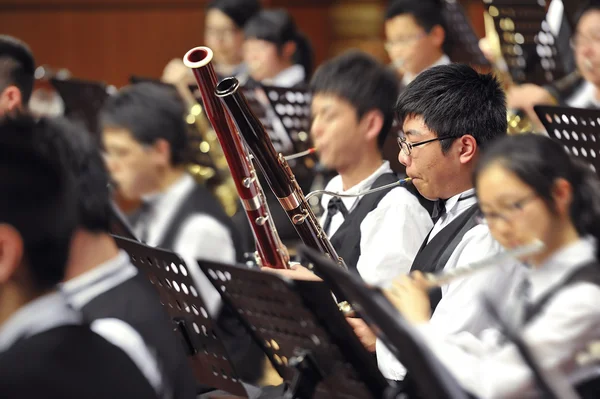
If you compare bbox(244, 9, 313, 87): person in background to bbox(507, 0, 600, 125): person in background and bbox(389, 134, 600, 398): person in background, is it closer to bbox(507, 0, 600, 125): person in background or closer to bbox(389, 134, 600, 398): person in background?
bbox(507, 0, 600, 125): person in background

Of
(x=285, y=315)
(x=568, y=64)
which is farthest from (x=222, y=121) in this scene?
(x=568, y=64)

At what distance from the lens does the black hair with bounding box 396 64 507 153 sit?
6.15 ft

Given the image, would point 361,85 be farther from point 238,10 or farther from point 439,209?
point 238,10

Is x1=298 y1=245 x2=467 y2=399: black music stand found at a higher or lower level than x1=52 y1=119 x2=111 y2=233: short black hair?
lower

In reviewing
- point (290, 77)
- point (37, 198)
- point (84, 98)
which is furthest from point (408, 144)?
point (290, 77)

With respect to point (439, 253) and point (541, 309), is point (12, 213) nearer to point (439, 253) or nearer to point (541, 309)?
point (541, 309)

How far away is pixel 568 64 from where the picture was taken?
3182 millimetres

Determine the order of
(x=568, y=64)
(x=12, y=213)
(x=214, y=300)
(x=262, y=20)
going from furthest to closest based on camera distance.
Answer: (x=262, y=20) < (x=568, y=64) < (x=214, y=300) < (x=12, y=213)

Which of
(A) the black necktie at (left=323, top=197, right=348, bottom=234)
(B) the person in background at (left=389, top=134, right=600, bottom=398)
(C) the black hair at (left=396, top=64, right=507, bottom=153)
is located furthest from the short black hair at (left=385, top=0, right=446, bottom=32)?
(B) the person in background at (left=389, top=134, right=600, bottom=398)

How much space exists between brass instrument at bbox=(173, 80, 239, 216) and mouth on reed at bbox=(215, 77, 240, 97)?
1.72 meters

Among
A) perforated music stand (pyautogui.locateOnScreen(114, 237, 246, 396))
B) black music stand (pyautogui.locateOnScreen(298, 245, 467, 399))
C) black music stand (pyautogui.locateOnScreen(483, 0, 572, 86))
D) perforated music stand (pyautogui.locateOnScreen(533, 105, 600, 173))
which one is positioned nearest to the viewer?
black music stand (pyautogui.locateOnScreen(298, 245, 467, 399))

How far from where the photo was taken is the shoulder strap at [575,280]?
4.33 feet

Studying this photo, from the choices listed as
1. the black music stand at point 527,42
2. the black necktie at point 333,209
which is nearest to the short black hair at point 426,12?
the black music stand at point 527,42

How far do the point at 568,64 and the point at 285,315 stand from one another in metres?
1.95
